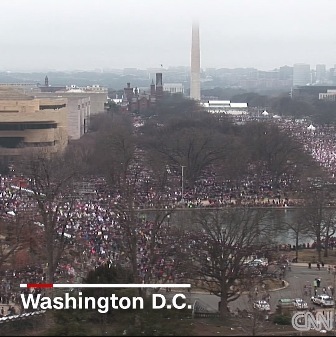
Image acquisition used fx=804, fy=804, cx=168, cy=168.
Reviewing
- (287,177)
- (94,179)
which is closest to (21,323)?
(94,179)

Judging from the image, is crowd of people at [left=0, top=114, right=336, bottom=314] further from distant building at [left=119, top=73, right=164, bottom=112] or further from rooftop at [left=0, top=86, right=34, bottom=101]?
distant building at [left=119, top=73, right=164, bottom=112]

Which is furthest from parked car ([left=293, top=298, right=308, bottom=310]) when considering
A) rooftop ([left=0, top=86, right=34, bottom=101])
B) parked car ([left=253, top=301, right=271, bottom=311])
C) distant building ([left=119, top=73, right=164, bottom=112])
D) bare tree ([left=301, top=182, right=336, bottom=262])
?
distant building ([left=119, top=73, right=164, bottom=112])

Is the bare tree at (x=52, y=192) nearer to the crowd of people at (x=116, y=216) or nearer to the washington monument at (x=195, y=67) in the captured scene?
the crowd of people at (x=116, y=216)

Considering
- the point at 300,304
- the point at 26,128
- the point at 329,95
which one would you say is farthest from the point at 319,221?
the point at 329,95

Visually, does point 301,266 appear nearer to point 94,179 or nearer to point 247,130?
point 94,179

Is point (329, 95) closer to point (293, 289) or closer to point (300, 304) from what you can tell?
point (293, 289)
